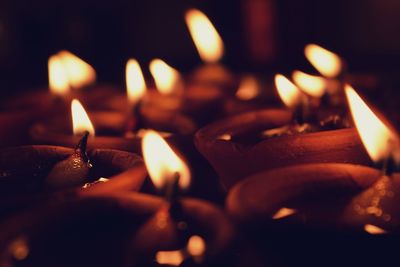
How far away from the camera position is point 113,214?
1081mm

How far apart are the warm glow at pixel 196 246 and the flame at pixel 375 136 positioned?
39cm

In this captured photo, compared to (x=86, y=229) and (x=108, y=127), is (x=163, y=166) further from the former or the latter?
(x=108, y=127)

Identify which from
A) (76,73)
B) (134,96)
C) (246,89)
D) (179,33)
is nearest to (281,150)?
(134,96)

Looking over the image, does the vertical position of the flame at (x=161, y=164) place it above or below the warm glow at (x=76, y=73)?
above

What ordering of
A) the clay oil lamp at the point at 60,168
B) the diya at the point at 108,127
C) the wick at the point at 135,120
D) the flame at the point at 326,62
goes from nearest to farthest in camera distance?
the clay oil lamp at the point at 60,168 < the diya at the point at 108,127 < the wick at the point at 135,120 < the flame at the point at 326,62

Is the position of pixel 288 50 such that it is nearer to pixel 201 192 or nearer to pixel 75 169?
pixel 201 192

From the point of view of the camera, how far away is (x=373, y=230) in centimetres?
88

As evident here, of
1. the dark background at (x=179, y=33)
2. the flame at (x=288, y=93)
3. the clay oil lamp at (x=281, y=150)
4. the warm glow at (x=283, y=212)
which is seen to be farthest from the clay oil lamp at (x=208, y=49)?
the warm glow at (x=283, y=212)

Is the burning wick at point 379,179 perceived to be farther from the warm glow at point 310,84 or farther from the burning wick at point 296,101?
the warm glow at point 310,84

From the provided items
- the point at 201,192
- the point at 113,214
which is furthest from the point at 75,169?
the point at 201,192

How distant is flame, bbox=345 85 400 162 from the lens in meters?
1.09

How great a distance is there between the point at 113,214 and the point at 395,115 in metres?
0.86

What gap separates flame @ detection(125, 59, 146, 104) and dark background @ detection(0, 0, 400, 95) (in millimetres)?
2120

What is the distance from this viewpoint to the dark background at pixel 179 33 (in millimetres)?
4066
